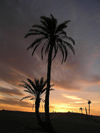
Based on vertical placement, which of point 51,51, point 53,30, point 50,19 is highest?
point 50,19

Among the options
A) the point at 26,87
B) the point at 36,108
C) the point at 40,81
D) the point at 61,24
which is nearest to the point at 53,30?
the point at 61,24

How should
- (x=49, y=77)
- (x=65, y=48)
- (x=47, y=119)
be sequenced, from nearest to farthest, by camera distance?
(x=47, y=119) < (x=49, y=77) < (x=65, y=48)

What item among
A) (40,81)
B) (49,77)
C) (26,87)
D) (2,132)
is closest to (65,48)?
(49,77)

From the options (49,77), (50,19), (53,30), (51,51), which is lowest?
(49,77)

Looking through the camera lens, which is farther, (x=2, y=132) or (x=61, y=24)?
(x=61, y=24)

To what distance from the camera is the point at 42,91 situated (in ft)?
82.3

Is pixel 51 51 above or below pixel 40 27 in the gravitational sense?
below

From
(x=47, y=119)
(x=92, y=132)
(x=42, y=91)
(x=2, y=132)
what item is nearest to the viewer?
(x=2, y=132)

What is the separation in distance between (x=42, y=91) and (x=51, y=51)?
731 centimetres

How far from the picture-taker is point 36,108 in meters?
24.0

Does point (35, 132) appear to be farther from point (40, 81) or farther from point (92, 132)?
point (92, 132)

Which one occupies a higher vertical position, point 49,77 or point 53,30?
point 53,30

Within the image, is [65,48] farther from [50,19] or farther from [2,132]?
[2,132]

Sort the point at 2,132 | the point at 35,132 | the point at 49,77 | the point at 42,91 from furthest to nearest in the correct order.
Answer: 1. the point at 42,91
2. the point at 49,77
3. the point at 35,132
4. the point at 2,132
